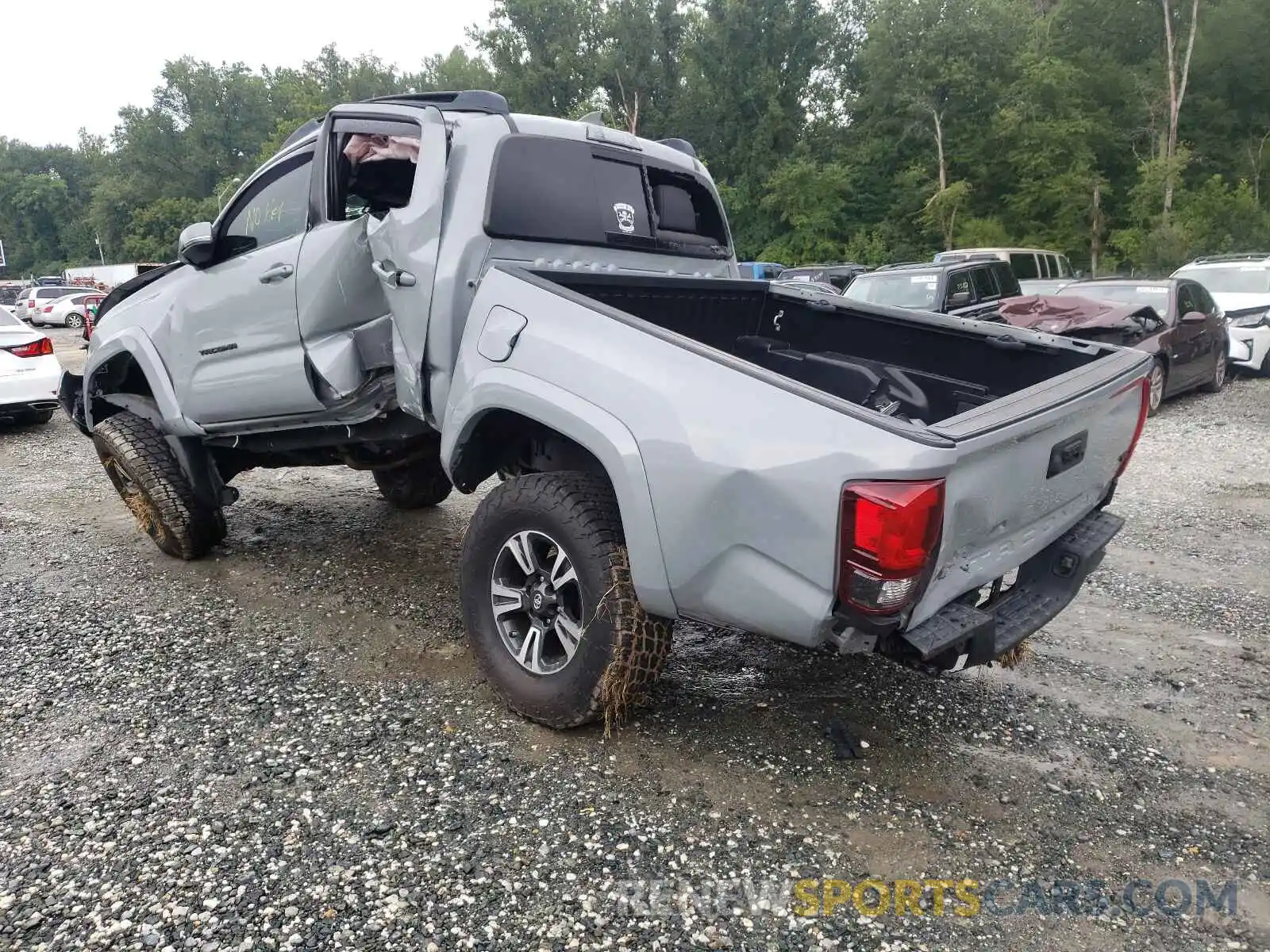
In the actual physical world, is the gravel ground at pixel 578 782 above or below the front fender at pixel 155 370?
below

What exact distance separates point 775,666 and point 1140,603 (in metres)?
2.13

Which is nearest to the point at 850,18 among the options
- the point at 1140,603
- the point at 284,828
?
the point at 1140,603

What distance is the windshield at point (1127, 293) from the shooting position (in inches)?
380

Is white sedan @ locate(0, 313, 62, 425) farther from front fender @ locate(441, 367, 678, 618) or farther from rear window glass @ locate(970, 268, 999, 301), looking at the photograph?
rear window glass @ locate(970, 268, 999, 301)

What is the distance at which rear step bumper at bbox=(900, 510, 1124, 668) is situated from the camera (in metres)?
2.39

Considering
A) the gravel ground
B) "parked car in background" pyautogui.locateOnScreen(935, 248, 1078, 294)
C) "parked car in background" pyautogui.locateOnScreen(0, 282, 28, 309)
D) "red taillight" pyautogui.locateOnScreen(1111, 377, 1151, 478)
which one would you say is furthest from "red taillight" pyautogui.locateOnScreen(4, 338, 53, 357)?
"parked car in background" pyautogui.locateOnScreen(0, 282, 28, 309)

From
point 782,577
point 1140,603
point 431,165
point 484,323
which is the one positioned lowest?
point 1140,603

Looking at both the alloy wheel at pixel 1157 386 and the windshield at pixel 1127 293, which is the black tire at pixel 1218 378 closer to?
the windshield at pixel 1127 293

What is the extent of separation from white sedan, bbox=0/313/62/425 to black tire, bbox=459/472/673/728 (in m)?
8.58

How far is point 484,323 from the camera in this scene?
3.08 metres

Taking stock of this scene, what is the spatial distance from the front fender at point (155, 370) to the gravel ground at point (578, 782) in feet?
2.93

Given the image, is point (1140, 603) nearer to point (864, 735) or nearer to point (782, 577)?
point (864, 735)

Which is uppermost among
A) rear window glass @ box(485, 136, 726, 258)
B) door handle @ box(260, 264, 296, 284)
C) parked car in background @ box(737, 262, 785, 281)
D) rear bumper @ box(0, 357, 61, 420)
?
rear window glass @ box(485, 136, 726, 258)

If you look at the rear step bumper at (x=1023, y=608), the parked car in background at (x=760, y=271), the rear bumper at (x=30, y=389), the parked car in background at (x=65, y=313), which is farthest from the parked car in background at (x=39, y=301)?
the rear step bumper at (x=1023, y=608)
